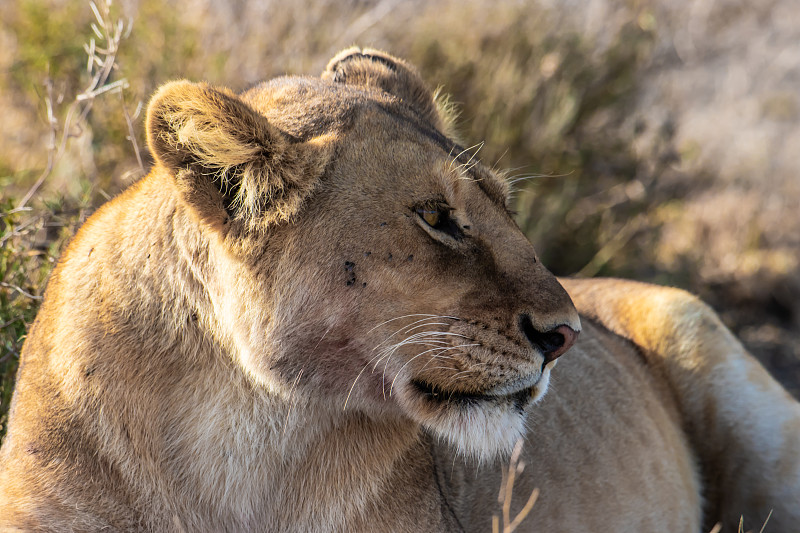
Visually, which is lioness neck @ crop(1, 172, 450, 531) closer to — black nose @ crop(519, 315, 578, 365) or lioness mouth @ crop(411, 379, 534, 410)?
lioness mouth @ crop(411, 379, 534, 410)

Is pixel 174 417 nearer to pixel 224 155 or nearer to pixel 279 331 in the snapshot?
pixel 279 331

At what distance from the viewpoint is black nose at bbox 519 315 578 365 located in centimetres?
261

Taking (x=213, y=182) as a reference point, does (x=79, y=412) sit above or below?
below

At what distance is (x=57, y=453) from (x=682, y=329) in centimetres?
331

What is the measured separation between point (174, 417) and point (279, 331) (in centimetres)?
44

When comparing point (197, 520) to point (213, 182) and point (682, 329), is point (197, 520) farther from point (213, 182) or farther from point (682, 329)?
point (682, 329)

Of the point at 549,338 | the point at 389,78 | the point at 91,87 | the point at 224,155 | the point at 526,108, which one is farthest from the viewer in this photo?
the point at 526,108

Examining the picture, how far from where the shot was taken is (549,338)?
264 cm

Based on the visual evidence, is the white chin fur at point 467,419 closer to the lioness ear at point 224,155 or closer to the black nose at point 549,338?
the black nose at point 549,338

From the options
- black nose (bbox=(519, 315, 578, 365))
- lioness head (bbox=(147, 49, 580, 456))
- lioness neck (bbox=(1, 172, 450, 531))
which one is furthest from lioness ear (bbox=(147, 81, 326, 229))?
black nose (bbox=(519, 315, 578, 365))

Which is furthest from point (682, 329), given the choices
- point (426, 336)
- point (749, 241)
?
point (749, 241)

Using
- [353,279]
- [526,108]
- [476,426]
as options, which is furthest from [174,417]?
[526,108]

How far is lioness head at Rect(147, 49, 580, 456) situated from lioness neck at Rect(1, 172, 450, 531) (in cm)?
8

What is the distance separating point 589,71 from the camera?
7660 millimetres
